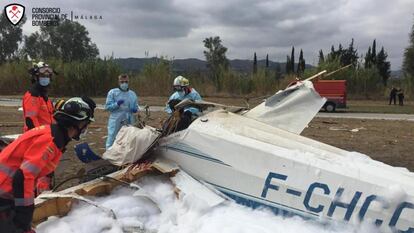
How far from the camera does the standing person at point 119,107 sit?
27.5 feet

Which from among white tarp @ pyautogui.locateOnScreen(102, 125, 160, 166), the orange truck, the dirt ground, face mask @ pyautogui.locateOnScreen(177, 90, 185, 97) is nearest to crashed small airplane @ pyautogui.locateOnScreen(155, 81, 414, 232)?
white tarp @ pyautogui.locateOnScreen(102, 125, 160, 166)

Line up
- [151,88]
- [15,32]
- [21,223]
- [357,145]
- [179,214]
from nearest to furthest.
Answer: [21,223]
[179,214]
[357,145]
[151,88]
[15,32]

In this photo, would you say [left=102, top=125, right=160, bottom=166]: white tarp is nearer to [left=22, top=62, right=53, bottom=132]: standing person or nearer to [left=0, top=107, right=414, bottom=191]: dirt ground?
[left=22, top=62, right=53, bottom=132]: standing person

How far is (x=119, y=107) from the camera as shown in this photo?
8.41 metres

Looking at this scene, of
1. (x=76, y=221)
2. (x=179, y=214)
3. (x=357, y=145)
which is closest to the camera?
(x=76, y=221)

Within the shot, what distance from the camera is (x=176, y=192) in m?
4.30

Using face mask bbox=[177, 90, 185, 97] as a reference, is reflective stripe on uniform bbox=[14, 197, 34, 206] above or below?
below

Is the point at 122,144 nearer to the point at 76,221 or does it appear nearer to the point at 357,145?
the point at 76,221

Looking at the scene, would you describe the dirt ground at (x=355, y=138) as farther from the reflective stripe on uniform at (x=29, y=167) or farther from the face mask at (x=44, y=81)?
the reflective stripe on uniform at (x=29, y=167)

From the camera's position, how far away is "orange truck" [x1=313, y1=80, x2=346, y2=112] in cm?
2664

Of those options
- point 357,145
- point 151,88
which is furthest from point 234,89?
point 357,145

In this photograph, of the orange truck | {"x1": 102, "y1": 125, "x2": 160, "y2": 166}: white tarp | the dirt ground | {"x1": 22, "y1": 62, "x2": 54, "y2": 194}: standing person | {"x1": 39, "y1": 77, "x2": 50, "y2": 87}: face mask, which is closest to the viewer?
{"x1": 102, "y1": 125, "x2": 160, "y2": 166}: white tarp

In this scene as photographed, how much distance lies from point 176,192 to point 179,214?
0.30m

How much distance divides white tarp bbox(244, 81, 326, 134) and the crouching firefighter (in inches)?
99.0
